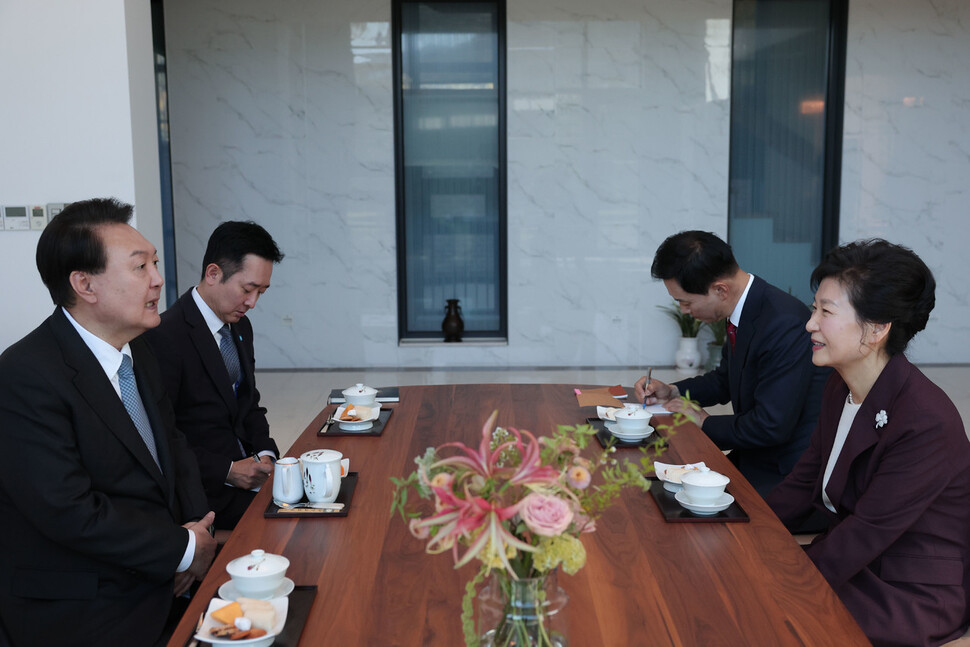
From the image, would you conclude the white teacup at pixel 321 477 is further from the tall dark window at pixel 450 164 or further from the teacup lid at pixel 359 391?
the tall dark window at pixel 450 164

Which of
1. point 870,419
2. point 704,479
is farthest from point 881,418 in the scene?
point 704,479

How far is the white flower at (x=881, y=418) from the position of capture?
6.58 feet

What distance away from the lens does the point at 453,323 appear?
7.40 m

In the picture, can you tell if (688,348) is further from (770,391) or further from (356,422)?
(356,422)

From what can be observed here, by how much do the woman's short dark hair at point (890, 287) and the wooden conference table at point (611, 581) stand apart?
52 centimetres

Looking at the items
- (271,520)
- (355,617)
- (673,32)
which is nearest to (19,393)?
(271,520)

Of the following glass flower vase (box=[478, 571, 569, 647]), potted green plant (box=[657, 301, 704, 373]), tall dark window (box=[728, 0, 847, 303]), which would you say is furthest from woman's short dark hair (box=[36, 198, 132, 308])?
tall dark window (box=[728, 0, 847, 303])

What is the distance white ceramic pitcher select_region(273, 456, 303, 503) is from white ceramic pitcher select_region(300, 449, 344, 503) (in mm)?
17

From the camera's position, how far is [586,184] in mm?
7258

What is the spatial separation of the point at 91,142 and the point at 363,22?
12.0 ft

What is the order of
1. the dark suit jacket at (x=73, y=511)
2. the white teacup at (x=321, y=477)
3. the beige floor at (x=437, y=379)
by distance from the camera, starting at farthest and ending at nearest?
1. the beige floor at (x=437, y=379)
2. the white teacup at (x=321, y=477)
3. the dark suit jacket at (x=73, y=511)

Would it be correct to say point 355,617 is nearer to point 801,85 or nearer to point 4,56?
point 4,56

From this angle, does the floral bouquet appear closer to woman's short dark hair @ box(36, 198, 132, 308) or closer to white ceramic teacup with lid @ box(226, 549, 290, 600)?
white ceramic teacup with lid @ box(226, 549, 290, 600)

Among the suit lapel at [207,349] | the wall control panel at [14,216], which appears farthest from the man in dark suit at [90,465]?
the wall control panel at [14,216]
